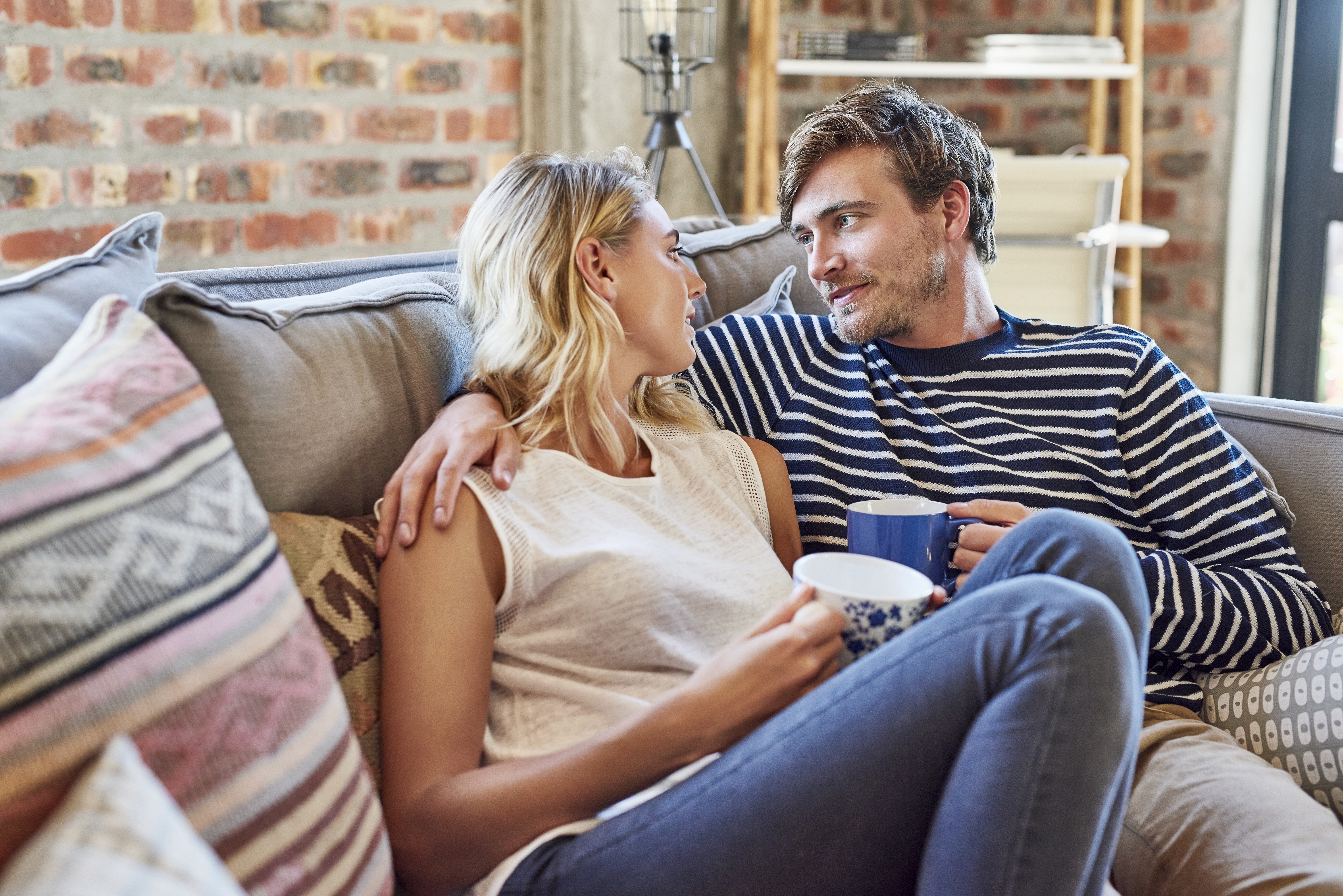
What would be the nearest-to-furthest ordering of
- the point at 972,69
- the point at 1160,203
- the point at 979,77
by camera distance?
the point at 972,69, the point at 979,77, the point at 1160,203

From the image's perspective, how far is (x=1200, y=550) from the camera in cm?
132

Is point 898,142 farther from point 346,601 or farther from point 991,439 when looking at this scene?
point 346,601

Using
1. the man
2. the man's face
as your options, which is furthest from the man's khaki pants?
the man's face

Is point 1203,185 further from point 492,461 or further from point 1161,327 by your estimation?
point 492,461

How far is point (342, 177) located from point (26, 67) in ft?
2.20

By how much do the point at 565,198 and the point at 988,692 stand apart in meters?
0.69

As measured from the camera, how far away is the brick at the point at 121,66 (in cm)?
201

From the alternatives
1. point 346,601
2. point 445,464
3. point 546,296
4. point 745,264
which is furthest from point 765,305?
point 346,601

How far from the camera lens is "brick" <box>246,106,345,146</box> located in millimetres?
2307

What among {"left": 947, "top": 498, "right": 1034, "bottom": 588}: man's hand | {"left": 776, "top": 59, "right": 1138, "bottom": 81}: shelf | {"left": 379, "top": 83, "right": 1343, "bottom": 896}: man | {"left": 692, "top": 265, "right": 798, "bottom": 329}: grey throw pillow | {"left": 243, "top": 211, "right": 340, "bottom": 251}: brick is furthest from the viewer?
{"left": 776, "top": 59, "right": 1138, "bottom": 81}: shelf

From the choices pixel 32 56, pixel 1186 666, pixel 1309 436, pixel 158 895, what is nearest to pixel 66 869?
pixel 158 895

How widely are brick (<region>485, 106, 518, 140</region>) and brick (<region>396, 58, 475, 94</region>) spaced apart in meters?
0.09

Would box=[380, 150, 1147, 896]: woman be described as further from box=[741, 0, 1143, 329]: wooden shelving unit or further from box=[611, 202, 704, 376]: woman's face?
box=[741, 0, 1143, 329]: wooden shelving unit

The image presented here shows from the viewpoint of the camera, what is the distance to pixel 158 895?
54 cm
